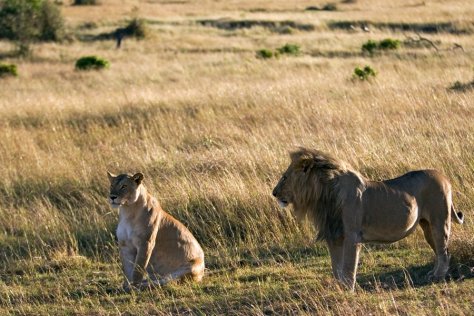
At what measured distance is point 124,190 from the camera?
705 cm

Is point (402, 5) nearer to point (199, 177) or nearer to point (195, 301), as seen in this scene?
point (199, 177)

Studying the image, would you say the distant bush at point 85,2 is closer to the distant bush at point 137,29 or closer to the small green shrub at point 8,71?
the distant bush at point 137,29

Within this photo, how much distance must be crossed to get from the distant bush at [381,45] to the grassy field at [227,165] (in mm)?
1452

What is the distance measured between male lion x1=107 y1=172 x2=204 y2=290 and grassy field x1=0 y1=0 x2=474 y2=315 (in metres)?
0.19

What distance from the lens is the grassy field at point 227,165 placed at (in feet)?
22.5

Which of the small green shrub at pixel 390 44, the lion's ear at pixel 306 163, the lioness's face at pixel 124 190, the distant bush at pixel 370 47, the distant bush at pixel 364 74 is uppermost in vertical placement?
the lion's ear at pixel 306 163

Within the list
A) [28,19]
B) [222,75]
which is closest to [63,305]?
[222,75]

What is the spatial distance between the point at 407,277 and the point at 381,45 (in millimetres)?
20033

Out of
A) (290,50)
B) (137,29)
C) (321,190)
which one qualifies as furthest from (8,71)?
(321,190)

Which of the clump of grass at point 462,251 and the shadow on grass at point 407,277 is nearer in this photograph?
the shadow on grass at point 407,277

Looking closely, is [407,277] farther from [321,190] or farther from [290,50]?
[290,50]

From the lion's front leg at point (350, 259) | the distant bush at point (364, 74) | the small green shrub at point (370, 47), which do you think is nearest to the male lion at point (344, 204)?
the lion's front leg at point (350, 259)

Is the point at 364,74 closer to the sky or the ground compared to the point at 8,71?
closer to the sky

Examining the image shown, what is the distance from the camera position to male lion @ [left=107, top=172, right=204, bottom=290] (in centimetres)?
704
